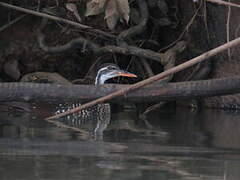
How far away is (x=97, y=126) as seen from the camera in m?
6.36

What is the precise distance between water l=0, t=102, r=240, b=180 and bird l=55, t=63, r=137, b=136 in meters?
0.12

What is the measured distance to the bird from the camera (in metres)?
6.49

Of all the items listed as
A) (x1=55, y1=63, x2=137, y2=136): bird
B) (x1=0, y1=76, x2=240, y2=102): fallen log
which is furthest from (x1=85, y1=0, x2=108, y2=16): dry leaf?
(x1=0, y1=76, x2=240, y2=102): fallen log

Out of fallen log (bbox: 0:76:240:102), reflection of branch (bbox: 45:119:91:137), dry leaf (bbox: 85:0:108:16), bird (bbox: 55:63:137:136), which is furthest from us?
bird (bbox: 55:63:137:136)

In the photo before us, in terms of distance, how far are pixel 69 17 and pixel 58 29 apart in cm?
53

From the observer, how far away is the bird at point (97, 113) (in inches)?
255

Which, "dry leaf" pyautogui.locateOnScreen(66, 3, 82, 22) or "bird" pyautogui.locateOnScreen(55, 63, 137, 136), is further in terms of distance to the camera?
Result: "dry leaf" pyautogui.locateOnScreen(66, 3, 82, 22)

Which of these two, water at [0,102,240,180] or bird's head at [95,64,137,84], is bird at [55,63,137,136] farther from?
water at [0,102,240,180]

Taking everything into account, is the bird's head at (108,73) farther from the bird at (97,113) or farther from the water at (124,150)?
the water at (124,150)

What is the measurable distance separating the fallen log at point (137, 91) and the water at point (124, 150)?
315 millimetres

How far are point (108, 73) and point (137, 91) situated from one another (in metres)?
2.57

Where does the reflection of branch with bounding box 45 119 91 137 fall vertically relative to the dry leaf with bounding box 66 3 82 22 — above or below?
below

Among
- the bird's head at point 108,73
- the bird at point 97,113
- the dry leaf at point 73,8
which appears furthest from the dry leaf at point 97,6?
the bird's head at point 108,73

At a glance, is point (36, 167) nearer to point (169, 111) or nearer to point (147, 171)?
point (147, 171)
